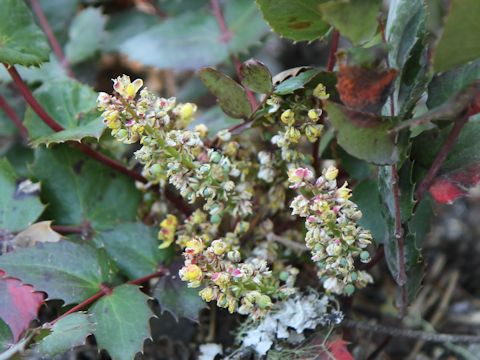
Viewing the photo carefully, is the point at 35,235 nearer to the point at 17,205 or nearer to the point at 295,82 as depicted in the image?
the point at 17,205

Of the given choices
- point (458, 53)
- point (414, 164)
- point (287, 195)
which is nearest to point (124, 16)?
point (287, 195)

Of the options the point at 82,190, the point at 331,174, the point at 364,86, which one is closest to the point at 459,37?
the point at 364,86

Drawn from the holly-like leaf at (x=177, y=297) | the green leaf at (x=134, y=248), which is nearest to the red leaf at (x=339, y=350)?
the holly-like leaf at (x=177, y=297)

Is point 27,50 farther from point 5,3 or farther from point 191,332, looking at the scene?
point 191,332

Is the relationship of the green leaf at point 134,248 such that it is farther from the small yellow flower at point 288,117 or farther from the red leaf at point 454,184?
the red leaf at point 454,184


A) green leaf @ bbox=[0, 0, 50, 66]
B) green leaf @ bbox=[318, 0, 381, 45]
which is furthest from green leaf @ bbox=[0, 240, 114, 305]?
green leaf @ bbox=[318, 0, 381, 45]
